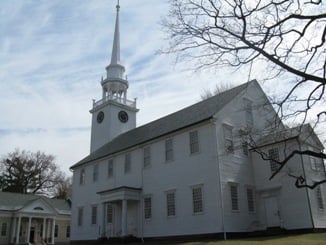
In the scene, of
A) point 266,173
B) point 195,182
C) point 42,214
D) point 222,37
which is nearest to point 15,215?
point 42,214

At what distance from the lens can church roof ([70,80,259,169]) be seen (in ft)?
80.8

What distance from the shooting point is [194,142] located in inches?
940

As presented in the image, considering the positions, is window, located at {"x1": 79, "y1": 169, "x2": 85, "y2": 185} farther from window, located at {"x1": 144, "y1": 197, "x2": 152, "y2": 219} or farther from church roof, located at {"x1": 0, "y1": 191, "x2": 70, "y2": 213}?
church roof, located at {"x1": 0, "y1": 191, "x2": 70, "y2": 213}

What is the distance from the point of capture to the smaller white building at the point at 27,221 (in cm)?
4459

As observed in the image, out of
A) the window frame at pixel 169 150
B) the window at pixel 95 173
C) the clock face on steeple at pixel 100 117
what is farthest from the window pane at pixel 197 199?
the clock face on steeple at pixel 100 117

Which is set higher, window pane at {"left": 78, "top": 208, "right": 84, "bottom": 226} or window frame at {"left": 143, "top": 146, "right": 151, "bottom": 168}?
window frame at {"left": 143, "top": 146, "right": 151, "bottom": 168}

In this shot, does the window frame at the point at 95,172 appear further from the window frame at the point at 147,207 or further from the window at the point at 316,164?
the window at the point at 316,164

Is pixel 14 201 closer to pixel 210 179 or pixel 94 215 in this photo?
pixel 94 215

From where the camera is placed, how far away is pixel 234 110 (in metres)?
25.0

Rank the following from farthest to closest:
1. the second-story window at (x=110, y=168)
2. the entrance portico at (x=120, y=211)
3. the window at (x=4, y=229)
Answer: the window at (x=4, y=229) → the second-story window at (x=110, y=168) → the entrance portico at (x=120, y=211)

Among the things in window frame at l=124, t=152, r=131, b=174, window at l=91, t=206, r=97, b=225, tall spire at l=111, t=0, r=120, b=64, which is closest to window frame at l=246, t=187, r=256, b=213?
window frame at l=124, t=152, r=131, b=174

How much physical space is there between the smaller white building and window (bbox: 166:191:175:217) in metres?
24.8

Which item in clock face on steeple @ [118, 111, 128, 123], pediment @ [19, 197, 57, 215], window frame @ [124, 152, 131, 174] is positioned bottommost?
pediment @ [19, 197, 57, 215]

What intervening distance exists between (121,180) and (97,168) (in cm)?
477
